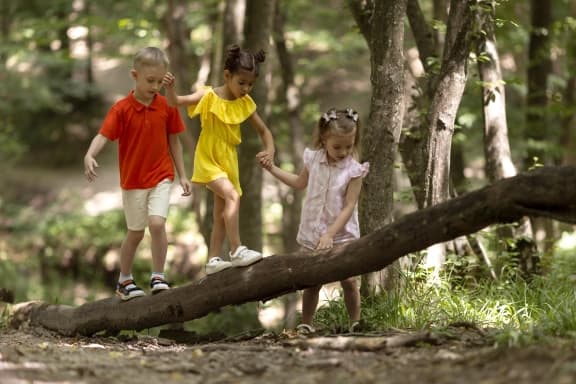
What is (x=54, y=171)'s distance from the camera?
23.6 meters

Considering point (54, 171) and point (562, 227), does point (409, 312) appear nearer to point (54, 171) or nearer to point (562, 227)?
point (562, 227)

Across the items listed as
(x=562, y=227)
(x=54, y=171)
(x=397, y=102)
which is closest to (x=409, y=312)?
(x=397, y=102)

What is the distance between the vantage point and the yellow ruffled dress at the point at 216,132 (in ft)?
20.2

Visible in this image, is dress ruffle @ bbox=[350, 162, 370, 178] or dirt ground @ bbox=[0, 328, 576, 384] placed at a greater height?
→ dress ruffle @ bbox=[350, 162, 370, 178]

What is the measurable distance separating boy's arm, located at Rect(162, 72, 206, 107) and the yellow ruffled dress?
0.06 metres

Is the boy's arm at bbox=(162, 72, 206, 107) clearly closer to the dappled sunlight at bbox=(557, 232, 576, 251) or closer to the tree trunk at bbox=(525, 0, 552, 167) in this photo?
the dappled sunlight at bbox=(557, 232, 576, 251)

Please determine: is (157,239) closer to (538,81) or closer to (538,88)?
(538,88)

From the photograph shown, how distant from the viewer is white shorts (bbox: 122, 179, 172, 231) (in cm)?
643

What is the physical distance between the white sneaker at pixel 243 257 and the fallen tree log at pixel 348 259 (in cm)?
5

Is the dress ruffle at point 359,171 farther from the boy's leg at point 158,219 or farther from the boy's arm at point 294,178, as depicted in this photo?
the boy's leg at point 158,219

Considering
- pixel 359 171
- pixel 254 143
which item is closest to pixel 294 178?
pixel 359 171

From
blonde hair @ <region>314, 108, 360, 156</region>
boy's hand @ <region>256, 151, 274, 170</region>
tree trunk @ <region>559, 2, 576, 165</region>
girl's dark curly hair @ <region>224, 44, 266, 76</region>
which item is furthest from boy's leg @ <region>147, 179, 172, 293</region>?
tree trunk @ <region>559, 2, 576, 165</region>

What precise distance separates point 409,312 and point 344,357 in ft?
4.69

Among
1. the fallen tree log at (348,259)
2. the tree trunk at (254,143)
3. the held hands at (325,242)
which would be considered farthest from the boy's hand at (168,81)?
the tree trunk at (254,143)
